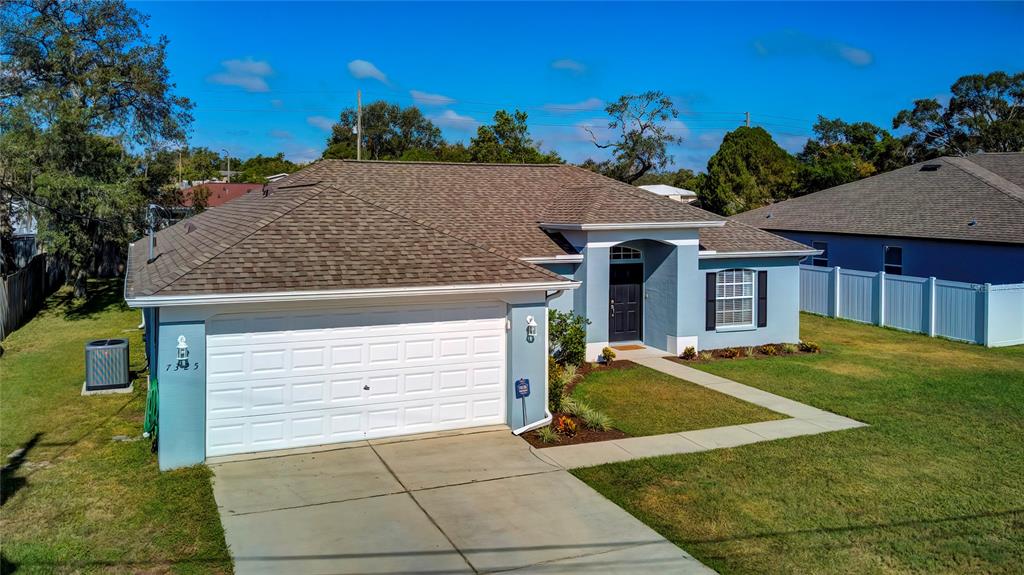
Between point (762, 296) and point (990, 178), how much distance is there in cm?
1279

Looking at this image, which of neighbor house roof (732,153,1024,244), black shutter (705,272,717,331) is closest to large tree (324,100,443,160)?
neighbor house roof (732,153,1024,244)

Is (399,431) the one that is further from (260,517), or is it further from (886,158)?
(886,158)

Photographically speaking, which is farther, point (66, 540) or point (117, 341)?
point (117, 341)

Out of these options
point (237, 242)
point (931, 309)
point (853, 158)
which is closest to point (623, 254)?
point (931, 309)

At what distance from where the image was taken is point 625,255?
68.5 feet

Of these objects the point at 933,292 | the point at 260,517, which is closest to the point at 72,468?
the point at 260,517

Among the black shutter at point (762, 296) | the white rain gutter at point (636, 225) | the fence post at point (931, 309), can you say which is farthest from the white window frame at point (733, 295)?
the fence post at point (931, 309)

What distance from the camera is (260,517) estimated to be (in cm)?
941

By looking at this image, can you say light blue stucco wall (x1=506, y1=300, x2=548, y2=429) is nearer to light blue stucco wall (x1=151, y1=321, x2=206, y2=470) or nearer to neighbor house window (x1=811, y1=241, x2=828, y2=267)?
light blue stucco wall (x1=151, y1=321, x2=206, y2=470)

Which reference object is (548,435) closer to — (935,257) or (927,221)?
(935,257)

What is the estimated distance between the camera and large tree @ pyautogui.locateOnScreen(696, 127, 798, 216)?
48.4 m

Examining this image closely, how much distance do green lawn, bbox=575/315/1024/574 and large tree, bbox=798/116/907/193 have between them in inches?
1335

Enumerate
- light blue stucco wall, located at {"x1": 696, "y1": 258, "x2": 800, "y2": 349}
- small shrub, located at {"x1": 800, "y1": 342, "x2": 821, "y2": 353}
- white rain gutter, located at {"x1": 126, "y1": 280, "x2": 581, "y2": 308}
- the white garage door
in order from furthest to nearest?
light blue stucco wall, located at {"x1": 696, "y1": 258, "x2": 800, "y2": 349}, small shrub, located at {"x1": 800, "y1": 342, "x2": 821, "y2": 353}, the white garage door, white rain gutter, located at {"x1": 126, "y1": 280, "x2": 581, "y2": 308}

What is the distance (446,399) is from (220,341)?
3581 mm
